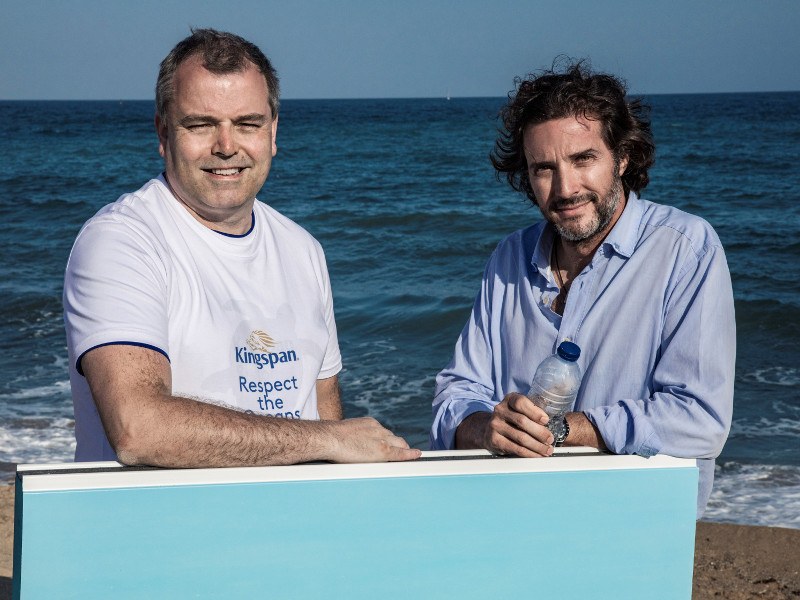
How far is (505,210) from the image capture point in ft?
60.6

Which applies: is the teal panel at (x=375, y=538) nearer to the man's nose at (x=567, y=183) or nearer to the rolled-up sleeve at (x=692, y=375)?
the rolled-up sleeve at (x=692, y=375)

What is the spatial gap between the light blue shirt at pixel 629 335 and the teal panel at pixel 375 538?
0.76ft

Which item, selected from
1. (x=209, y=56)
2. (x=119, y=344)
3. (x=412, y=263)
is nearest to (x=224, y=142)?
(x=209, y=56)

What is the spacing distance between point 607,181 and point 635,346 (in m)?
0.49

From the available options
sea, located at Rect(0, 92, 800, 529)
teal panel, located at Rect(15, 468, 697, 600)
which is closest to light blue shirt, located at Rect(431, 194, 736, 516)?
sea, located at Rect(0, 92, 800, 529)

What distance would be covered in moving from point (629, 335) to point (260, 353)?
39.0 inches

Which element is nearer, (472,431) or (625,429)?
(625,429)

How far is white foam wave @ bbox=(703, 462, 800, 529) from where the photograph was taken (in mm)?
5379

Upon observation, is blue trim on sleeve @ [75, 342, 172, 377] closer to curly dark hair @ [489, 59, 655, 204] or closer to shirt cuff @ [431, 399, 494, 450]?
shirt cuff @ [431, 399, 494, 450]

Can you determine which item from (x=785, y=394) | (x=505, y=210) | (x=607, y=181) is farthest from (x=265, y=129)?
(x=505, y=210)

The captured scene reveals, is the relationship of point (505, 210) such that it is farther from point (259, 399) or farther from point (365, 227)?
point (259, 399)

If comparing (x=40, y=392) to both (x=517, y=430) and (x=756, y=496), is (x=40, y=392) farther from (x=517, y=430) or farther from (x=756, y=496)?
(x=517, y=430)

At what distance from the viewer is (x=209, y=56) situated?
Answer: 99.6 inches

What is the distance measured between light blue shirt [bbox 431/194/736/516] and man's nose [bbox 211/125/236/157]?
0.90 m
